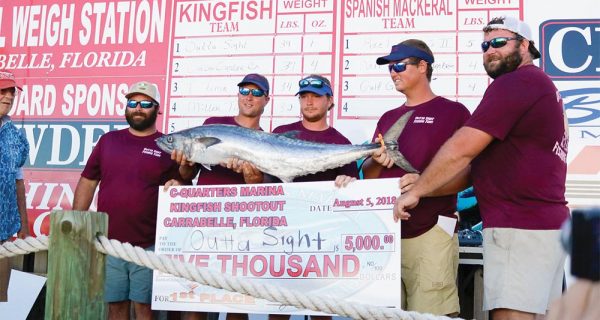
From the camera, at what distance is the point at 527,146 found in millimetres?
2693

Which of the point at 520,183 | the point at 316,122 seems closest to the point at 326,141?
the point at 316,122

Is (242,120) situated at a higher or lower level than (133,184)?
higher

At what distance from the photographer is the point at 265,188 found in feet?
11.3

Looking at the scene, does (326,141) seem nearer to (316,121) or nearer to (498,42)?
(316,121)

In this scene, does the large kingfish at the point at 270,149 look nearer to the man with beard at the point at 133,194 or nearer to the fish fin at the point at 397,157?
the fish fin at the point at 397,157

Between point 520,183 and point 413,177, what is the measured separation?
55 centimetres

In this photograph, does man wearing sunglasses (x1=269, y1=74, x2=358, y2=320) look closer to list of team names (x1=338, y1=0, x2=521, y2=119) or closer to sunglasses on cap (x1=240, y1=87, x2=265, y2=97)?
sunglasses on cap (x1=240, y1=87, x2=265, y2=97)

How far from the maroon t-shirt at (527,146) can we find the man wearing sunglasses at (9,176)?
2922 mm

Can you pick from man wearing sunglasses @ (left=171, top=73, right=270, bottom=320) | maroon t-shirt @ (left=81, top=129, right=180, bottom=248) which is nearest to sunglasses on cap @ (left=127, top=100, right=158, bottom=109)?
maroon t-shirt @ (left=81, top=129, right=180, bottom=248)

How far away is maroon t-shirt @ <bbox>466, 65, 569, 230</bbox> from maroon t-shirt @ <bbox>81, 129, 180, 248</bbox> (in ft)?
6.21

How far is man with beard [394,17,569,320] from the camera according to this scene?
2.63 metres

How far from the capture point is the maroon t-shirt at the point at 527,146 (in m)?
2.65

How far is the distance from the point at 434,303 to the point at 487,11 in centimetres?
231

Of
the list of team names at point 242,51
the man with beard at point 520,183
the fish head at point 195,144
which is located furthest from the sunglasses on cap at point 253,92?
the man with beard at point 520,183
